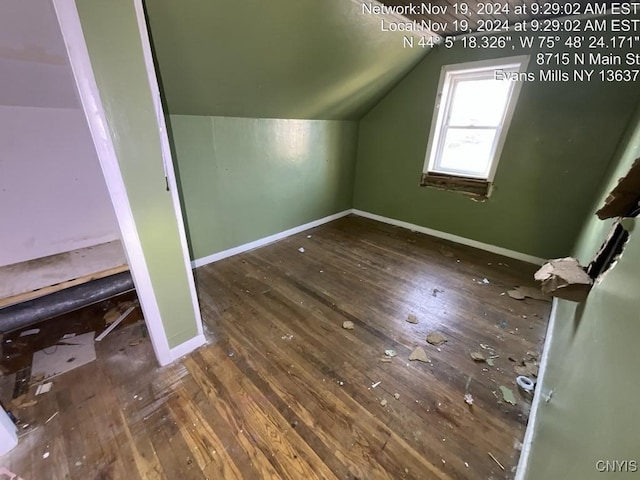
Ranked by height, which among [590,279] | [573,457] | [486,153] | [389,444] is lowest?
[389,444]

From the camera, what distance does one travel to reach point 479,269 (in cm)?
281

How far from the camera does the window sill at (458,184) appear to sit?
123 inches

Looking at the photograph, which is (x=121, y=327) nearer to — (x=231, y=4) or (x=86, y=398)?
(x=86, y=398)

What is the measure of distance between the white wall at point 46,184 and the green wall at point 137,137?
85 cm

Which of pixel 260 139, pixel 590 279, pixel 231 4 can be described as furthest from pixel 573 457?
pixel 260 139

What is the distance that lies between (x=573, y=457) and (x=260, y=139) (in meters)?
3.07

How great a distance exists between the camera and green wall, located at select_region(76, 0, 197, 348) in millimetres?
1050

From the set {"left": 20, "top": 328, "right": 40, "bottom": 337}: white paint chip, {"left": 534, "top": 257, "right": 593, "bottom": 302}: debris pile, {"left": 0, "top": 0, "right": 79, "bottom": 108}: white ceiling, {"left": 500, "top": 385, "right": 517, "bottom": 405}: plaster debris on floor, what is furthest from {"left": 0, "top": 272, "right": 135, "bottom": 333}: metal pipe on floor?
{"left": 500, "top": 385, "right": 517, "bottom": 405}: plaster debris on floor

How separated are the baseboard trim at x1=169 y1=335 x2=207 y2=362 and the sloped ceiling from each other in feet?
5.84

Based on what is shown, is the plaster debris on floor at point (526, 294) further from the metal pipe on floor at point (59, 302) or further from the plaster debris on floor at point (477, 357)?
the metal pipe on floor at point (59, 302)

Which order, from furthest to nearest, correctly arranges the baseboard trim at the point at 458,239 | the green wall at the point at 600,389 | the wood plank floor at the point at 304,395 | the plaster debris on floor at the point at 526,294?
the baseboard trim at the point at 458,239, the plaster debris on floor at the point at 526,294, the wood plank floor at the point at 304,395, the green wall at the point at 600,389

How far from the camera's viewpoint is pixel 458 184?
328 cm

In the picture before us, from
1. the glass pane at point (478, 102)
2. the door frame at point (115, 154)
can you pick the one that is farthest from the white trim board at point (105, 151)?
the glass pane at point (478, 102)

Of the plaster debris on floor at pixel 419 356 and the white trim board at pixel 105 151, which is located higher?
the white trim board at pixel 105 151
